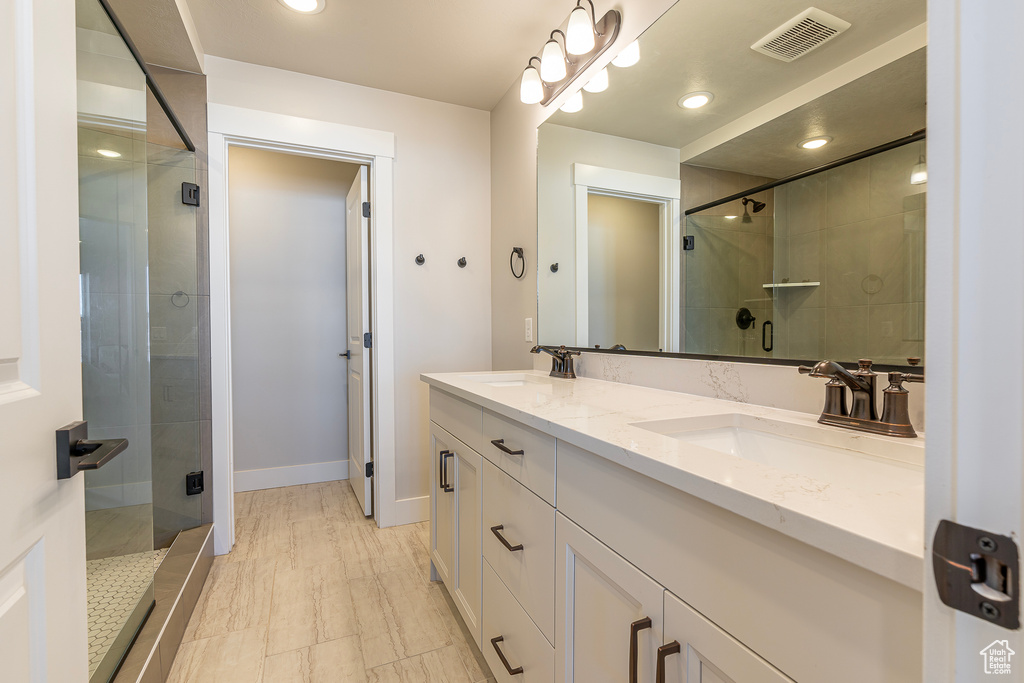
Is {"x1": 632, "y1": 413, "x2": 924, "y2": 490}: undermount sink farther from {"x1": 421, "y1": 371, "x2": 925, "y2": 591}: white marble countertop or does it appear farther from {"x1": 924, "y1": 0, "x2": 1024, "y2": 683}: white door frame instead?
{"x1": 924, "y1": 0, "x2": 1024, "y2": 683}: white door frame

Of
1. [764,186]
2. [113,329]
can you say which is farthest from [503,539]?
[113,329]

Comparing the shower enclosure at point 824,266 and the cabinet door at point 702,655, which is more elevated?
the shower enclosure at point 824,266

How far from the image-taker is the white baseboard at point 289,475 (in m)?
3.09

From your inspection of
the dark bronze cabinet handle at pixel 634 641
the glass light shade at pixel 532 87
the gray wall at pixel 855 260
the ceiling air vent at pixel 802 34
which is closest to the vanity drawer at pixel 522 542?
the dark bronze cabinet handle at pixel 634 641

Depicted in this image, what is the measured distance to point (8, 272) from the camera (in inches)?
22.3

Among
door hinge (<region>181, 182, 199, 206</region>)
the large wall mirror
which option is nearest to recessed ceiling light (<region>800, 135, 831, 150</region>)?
the large wall mirror

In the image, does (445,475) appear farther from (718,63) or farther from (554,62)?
(554,62)

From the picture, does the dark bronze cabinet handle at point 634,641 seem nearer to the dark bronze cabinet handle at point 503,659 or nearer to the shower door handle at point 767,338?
the dark bronze cabinet handle at point 503,659

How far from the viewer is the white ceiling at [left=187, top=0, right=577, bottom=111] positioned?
6.23ft

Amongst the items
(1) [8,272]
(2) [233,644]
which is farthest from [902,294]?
(2) [233,644]

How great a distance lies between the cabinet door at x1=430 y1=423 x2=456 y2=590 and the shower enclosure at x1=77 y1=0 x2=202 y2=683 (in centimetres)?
94

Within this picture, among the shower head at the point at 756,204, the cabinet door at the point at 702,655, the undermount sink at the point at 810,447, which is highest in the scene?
the shower head at the point at 756,204

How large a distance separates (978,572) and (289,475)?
11.6ft

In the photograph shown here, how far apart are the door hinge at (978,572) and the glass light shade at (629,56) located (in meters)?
1.67
